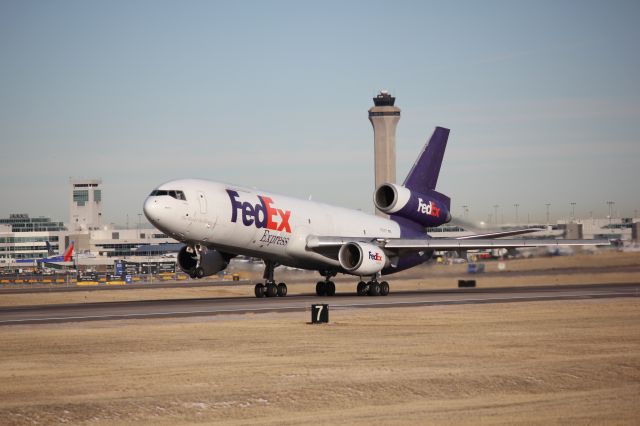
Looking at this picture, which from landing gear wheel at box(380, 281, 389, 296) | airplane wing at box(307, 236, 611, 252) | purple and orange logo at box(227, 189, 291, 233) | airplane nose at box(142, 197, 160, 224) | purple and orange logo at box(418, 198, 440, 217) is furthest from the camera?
purple and orange logo at box(418, 198, 440, 217)

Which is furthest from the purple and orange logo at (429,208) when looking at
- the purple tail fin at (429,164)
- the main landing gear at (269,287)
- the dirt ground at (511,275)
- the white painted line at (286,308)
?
the white painted line at (286,308)

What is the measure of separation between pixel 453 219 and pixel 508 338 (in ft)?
115

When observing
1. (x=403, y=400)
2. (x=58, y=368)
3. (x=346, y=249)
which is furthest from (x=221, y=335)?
(x=346, y=249)

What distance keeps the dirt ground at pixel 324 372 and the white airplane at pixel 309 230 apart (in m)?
13.0

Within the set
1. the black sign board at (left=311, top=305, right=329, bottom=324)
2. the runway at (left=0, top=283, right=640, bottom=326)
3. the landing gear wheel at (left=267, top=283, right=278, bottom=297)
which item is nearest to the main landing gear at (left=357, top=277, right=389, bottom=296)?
the runway at (left=0, top=283, right=640, bottom=326)

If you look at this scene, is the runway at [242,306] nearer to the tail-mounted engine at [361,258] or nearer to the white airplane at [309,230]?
the tail-mounted engine at [361,258]

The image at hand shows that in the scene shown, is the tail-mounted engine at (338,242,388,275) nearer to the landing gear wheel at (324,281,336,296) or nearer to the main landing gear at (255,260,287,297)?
the landing gear wheel at (324,281,336,296)

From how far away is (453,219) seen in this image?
61094mm

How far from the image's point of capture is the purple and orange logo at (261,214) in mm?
45656

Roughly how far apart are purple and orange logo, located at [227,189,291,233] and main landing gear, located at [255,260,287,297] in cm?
268

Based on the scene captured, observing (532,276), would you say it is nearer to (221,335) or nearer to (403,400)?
(221,335)

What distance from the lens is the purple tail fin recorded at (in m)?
57.8

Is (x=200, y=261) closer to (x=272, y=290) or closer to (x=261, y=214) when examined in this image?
(x=261, y=214)

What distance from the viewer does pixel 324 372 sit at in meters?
20.2
